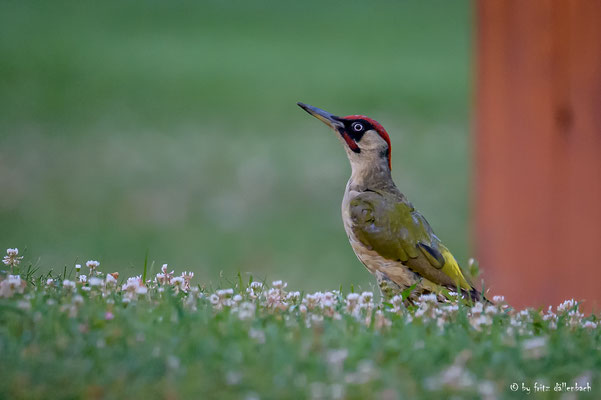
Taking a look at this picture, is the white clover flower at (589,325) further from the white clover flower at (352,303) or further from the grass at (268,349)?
the white clover flower at (352,303)

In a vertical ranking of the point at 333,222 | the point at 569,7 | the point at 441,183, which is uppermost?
the point at 441,183

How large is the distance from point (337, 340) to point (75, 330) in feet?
3.36

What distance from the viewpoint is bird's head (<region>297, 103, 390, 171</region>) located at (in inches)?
204

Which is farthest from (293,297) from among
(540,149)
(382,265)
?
(540,149)

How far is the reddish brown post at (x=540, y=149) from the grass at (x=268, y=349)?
228cm

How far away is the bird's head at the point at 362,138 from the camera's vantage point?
5180mm

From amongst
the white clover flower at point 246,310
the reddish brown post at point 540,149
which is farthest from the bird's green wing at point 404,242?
the reddish brown post at point 540,149

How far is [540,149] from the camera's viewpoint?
22.2ft

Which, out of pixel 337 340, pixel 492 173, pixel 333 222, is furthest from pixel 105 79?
pixel 337 340

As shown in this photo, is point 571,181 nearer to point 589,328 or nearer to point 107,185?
point 589,328

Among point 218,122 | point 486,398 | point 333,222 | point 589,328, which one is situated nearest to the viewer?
point 486,398

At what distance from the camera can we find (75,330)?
3.53 metres

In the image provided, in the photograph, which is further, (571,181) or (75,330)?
(571,181)

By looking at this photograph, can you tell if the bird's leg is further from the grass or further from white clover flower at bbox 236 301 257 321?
white clover flower at bbox 236 301 257 321
